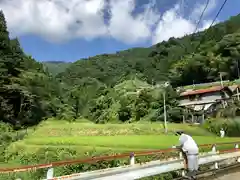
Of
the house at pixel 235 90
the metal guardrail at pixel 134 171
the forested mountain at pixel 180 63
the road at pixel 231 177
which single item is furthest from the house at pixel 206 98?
the metal guardrail at pixel 134 171

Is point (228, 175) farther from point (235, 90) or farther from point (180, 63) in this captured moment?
point (180, 63)

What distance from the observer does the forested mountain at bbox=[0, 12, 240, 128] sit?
192 feet

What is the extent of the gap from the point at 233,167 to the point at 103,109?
58.2 metres

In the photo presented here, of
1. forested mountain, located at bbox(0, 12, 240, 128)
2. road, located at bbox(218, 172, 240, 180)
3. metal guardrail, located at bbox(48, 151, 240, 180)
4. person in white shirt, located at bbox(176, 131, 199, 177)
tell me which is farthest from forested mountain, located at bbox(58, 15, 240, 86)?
person in white shirt, located at bbox(176, 131, 199, 177)

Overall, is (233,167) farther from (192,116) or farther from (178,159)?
(192,116)

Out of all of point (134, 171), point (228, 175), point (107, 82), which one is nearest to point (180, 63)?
point (107, 82)

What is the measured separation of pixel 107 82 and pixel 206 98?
5168 cm

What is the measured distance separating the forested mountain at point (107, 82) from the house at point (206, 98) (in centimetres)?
397

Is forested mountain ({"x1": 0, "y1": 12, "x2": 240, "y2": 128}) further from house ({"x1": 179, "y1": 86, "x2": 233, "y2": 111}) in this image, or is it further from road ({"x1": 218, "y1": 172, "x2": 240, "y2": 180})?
road ({"x1": 218, "y1": 172, "x2": 240, "y2": 180})

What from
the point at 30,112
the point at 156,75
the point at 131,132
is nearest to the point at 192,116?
the point at 131,132

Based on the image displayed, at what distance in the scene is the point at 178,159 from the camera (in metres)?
9.95

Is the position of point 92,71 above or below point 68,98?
above

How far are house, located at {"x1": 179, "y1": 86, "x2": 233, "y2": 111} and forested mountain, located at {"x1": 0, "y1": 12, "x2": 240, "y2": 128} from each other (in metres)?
3.97

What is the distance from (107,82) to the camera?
362 feet
